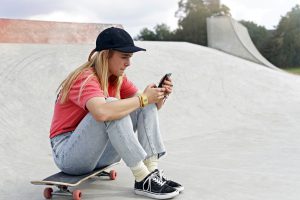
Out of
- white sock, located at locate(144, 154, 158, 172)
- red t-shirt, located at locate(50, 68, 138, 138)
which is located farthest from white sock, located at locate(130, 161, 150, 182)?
red t-shirt, located at locate(50, 68, 138, 138)

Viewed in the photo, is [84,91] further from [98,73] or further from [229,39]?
[229,39]

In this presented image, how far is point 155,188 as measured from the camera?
287 cm

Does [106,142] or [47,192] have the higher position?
[106,142]

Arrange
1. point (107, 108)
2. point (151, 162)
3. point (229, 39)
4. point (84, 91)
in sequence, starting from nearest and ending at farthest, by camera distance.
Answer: point (107, 108), point (84, 91), point (151, 162), point (229, 39)

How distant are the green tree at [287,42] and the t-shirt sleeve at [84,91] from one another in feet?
102

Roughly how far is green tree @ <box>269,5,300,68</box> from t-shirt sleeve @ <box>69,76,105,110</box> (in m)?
31.1

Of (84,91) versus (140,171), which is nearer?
(84,91)

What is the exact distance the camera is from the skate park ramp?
48.4 feet

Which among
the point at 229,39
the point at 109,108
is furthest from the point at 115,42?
the point at 229,39

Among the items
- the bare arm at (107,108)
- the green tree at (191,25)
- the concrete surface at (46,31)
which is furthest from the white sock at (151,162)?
the green tree at (191,25)

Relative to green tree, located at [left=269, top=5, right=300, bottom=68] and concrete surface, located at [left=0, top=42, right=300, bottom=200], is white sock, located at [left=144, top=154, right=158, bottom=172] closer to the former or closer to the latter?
concrete surface, located at [left=0, top=42, right=300, bottom=200]

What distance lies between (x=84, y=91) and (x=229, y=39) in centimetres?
1313

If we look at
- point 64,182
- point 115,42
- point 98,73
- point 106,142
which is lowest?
point 64,182

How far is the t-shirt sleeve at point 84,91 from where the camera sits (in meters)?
2.69
